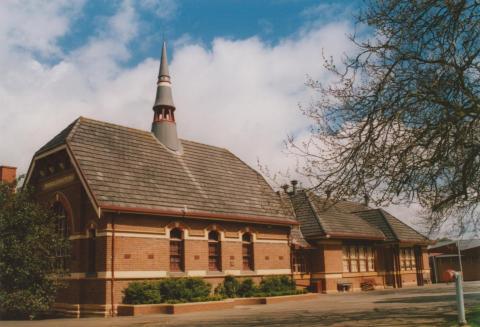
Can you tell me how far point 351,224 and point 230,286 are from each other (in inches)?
513

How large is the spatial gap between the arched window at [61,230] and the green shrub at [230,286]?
7.32 m

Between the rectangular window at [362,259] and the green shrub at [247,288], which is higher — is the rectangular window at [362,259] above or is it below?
above

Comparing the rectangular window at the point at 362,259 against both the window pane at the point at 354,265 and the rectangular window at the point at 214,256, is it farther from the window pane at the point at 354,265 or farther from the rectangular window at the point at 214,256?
the rectangular window at the point at 214,256

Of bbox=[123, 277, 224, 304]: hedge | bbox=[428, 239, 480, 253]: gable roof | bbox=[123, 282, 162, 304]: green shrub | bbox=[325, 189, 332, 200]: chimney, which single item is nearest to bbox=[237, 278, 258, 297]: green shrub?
bbox=[123, 277, 224, 304]: hedge

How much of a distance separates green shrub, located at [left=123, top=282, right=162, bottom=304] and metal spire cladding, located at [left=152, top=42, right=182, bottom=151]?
978 centimetres

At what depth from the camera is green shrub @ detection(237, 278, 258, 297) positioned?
84.1 ft

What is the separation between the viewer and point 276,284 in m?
27.0

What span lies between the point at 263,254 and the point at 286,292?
264cm

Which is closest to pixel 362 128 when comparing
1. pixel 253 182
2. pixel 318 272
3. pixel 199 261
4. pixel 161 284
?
pixel 161 284

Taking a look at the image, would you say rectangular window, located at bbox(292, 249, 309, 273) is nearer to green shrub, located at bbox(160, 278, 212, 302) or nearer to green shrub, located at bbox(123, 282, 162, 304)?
green shrub, located at bbox(160, 278, 212, 302)

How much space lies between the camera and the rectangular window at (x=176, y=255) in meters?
23.9

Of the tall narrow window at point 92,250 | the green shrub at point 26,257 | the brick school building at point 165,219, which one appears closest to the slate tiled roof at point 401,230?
the brick school building at point 165,219

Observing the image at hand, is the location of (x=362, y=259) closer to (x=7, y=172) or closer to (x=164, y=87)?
(x=164, y=87)

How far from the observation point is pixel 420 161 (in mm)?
11914
